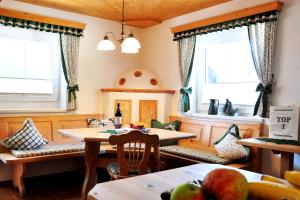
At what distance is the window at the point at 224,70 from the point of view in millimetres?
3779

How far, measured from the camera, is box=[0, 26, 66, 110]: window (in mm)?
3934

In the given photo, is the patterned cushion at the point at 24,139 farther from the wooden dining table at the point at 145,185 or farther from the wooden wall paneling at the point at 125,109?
the wooden dining table at the point at 145,185

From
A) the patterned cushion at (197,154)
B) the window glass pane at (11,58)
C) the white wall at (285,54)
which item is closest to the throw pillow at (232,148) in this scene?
the patterned cushion at (197,154)

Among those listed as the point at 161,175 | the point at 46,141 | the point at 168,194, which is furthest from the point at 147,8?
the point at 168,194

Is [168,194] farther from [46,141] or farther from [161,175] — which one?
[46,141]

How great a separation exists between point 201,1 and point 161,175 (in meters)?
3.17

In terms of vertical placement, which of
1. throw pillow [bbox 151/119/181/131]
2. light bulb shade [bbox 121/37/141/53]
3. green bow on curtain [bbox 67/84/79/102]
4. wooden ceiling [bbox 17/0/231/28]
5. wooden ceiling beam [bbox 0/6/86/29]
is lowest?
throw pillow [bbox 151/119/181/131]

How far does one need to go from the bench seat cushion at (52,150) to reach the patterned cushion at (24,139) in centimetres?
8

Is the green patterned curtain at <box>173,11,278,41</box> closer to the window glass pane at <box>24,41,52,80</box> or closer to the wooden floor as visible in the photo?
the window glass pane at <box>24,41,52,80</box>

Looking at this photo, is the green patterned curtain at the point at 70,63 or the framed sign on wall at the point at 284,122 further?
the green patterned curtain at the point at 70,63

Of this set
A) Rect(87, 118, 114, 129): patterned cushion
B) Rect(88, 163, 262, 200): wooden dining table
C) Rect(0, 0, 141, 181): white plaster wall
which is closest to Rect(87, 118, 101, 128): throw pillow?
Rect(87, 118, 114, 129): patterned cushion

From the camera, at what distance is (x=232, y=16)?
3668 millimetres

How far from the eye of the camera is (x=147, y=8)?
13.5 feet

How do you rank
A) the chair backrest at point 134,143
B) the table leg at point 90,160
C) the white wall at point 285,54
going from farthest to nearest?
1. the white wall at point 285,54
2. the table leg at point 90,160
3. the chair backrest at point 134,143
